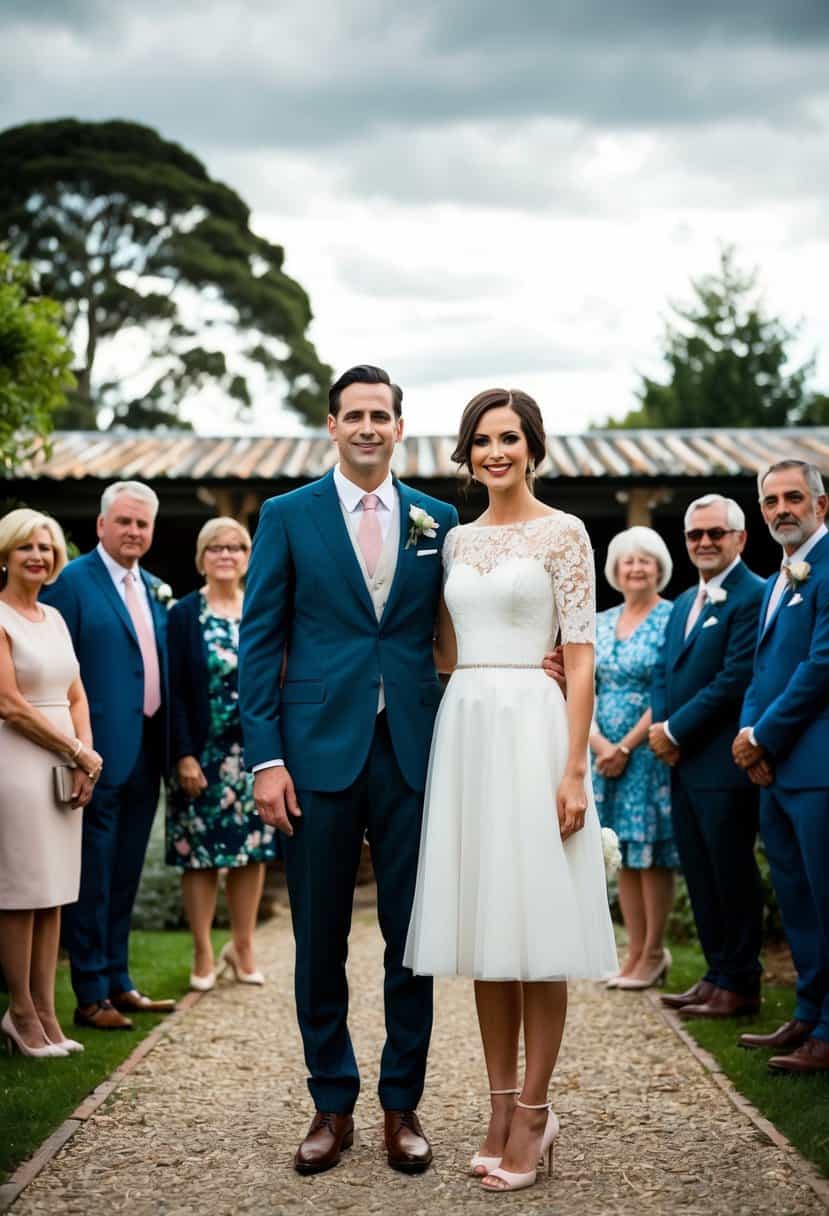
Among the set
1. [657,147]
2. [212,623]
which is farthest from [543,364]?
[212,623]

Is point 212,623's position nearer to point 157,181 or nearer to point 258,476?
point 258,476

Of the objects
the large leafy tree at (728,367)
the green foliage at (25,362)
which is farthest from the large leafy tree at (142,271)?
the green foliage at (25,362)

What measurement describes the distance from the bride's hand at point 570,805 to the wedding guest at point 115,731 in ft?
8.95

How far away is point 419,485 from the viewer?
37.9ft

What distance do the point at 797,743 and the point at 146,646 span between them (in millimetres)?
3033

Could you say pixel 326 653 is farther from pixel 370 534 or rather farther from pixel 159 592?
pixel 159 592

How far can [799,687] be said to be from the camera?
4.79m

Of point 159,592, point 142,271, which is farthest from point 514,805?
point 142,271

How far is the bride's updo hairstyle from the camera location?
12.6ft

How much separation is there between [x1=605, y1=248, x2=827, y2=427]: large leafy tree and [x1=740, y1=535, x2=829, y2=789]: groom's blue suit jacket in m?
25.5

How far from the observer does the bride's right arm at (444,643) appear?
13.1 feet

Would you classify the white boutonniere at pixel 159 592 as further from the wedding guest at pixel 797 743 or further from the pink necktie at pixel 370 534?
the wedding guest at pixel 797 743

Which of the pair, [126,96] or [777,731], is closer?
[777,731]

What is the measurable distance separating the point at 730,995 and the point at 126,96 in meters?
26.3
